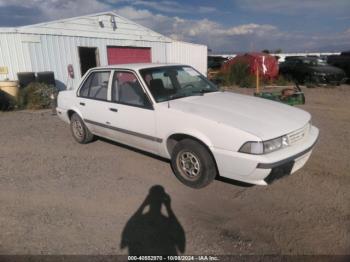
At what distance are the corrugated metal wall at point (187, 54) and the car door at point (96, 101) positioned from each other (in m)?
11.5

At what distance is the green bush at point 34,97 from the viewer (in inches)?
398

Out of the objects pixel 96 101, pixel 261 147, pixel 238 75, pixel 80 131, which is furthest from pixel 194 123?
pixel 238 75

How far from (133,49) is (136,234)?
41.9ft

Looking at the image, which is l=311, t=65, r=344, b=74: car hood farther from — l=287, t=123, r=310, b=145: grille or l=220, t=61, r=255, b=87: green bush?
l=287, t=123, r=310, b=145: grille

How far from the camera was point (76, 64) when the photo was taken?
1227 cm

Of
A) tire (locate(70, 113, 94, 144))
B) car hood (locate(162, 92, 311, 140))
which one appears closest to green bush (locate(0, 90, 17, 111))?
tire (locate(70, 113, 94, 144))

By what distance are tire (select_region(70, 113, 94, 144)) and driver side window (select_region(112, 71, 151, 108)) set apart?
1.26 metres

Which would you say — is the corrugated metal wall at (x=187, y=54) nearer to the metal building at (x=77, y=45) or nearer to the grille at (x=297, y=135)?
the metal building at (x=77, y=45)

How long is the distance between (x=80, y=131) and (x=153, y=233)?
3358 millimetres

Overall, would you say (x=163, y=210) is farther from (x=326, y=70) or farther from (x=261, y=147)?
(x=326, y=70)

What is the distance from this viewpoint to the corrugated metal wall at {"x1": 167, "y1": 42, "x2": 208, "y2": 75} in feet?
53.9

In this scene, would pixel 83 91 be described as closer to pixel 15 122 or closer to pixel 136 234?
pixel 136 234

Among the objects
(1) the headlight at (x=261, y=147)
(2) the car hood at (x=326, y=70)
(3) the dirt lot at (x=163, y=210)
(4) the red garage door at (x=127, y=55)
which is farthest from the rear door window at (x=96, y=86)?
(2) the car hood at (x=326, y=70)

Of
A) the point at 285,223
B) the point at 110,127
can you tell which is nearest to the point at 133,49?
the point at 110,127
